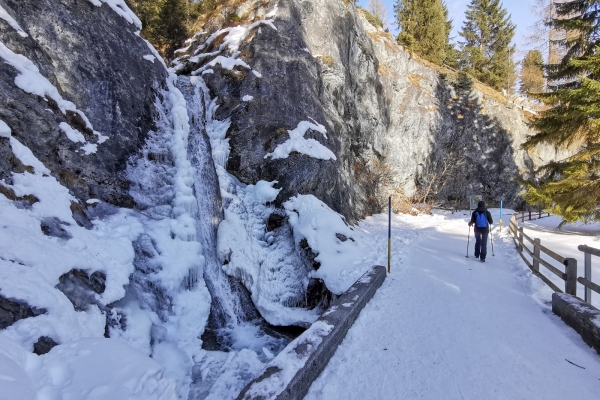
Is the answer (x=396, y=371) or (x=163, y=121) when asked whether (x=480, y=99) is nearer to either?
(x=163, y=121)

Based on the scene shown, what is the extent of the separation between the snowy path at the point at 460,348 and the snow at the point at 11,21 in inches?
Answer: 328

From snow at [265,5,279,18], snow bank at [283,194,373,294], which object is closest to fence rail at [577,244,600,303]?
snow bank at [283,194,373,294]

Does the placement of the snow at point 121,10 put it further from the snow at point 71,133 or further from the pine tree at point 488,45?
the pine tree at point 488,45

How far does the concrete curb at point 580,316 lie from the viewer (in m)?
3.96

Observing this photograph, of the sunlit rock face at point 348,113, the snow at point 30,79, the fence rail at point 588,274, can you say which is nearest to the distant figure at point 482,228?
→ the fence rail at point 588,274

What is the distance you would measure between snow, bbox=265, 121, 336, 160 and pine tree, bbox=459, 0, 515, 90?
35704mm

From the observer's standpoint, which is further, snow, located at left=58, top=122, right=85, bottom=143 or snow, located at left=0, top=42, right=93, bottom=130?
snow, located at left=58, top=122, right=85, bottom=143

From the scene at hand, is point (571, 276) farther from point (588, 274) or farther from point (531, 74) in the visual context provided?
point (531, 74)

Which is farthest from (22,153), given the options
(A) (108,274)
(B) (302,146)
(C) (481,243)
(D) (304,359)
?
(C) (481,243)

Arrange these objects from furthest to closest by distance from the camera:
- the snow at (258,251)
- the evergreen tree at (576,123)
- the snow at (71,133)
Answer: the evergreen tree at (576,123), the snow at (258,251), the snow at (71,133)

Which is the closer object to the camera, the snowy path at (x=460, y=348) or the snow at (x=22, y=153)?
the snowy path at (x=460, y=348)

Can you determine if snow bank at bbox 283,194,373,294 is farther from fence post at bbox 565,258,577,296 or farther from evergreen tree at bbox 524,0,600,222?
evergreen tree at bbox 524,0,600,222

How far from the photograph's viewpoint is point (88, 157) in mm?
6285

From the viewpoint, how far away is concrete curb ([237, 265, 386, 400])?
118 inches
